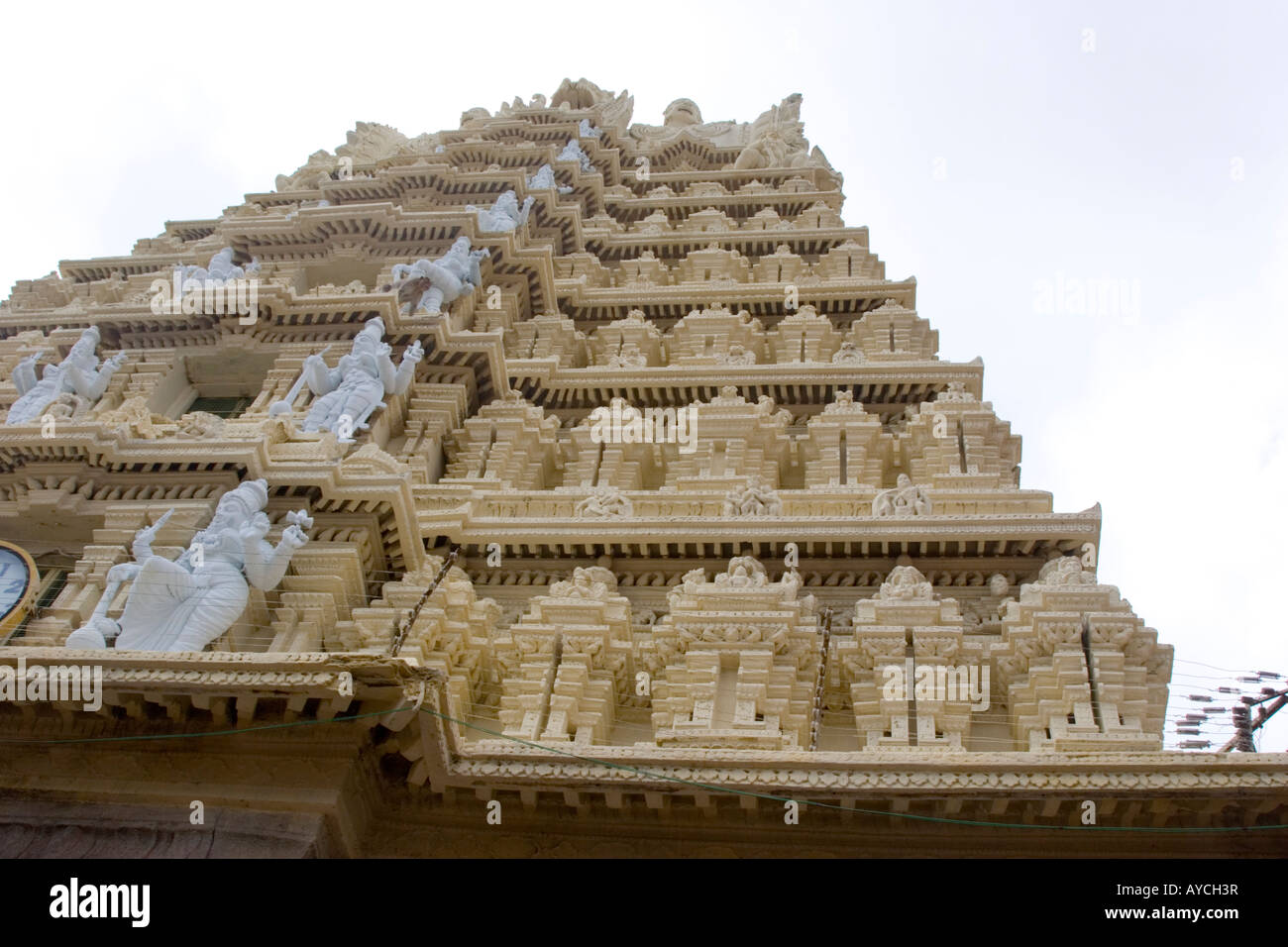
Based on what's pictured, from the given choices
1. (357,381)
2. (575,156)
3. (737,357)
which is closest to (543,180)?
(575,156)

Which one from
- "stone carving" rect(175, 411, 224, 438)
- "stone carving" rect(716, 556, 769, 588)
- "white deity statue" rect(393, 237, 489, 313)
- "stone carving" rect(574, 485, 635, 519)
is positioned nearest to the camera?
"stone carving" rect(716, 556, 769, 588)

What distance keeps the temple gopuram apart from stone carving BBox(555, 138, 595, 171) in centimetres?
305

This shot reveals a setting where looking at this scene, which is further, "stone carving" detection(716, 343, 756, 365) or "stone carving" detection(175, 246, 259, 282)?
"stone carving" detection(175, 246, 259, 282)

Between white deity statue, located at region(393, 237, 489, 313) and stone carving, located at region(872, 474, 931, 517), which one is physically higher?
white deity statue, located at region(393, 237, 489, 313)

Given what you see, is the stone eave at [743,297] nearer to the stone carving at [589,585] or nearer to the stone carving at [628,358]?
the stone carving at [628,358]

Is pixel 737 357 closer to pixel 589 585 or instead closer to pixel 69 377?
pixel 589 585

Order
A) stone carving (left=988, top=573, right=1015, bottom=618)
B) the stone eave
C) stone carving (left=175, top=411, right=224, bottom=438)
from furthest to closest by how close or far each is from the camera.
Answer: the stone eave → stone carving (left=175, top=411, right=224, bottom=438) → stone carving (left=988, top=573, right=1015, bottom=618)

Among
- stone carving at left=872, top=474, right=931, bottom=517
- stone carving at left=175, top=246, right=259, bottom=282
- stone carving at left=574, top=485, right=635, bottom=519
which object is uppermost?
stone carving at left=175, top=246, right=259, bottom=282

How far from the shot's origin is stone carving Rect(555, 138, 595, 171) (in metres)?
36.8

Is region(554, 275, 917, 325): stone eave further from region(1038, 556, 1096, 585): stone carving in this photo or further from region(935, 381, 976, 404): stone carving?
region(1038, 556, 1096, 585): stone carving

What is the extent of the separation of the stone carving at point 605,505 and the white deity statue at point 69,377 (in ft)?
26.5

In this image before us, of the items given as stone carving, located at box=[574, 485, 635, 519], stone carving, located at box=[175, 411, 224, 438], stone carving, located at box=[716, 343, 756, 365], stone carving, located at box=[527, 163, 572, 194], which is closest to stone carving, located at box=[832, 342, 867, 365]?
stone carving, located at box=[716, 343, 756, 365]
